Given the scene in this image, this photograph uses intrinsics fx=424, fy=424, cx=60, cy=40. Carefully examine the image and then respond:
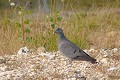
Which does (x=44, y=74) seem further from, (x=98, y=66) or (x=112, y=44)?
(x=112, y=44)

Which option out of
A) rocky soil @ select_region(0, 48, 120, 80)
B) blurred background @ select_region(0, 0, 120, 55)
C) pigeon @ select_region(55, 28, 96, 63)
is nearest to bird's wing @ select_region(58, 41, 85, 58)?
pigeon @ select_region(55, 28, 96, 63)

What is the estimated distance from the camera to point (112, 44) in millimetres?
8359

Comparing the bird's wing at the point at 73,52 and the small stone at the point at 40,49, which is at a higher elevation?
the bird's wing at the point at 73,52

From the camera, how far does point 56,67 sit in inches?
235

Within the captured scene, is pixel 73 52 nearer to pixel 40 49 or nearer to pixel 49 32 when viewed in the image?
pixel 40 49

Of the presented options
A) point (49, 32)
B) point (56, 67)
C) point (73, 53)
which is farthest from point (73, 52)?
point (49, 32)

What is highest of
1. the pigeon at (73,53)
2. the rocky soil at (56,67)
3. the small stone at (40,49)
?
the pigeon at (73,53)

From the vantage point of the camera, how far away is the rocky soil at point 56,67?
5531 millimetres

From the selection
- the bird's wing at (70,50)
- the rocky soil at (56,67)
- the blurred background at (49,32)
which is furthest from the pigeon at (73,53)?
the blurred background at (49,32)

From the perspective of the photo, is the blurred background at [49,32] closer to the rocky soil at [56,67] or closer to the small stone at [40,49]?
the small stone at [40,49]

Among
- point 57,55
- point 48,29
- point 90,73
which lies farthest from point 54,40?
point 90,73

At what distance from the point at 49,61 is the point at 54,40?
1.39 meters

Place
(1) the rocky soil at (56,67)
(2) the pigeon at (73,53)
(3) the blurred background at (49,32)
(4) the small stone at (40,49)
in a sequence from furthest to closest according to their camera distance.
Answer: (3) the blurred background at (49,32), (4) the small stone at (40,49), (2) the pigeon at (73,53), (1) the rocky soil at (56,67)

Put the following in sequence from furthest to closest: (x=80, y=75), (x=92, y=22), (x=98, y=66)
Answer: (x=92, y=22) → (x=98, y=66) → (x=80, y=75)
